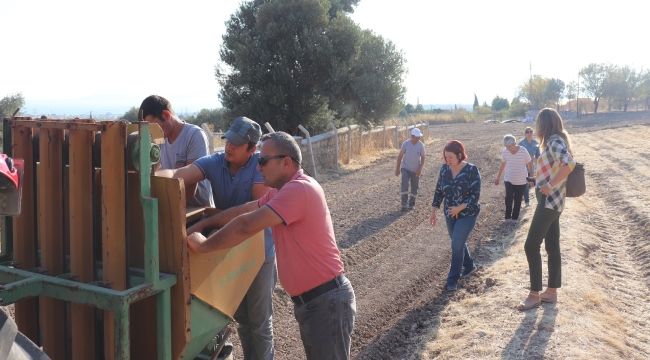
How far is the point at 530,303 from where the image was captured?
6156 millimetres

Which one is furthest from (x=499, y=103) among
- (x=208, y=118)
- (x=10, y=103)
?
(x=10, y=103)

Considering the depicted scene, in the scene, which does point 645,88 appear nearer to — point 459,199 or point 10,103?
point 10,103

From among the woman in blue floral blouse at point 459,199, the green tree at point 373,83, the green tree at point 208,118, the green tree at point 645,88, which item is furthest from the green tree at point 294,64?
the green tree at point 645,88

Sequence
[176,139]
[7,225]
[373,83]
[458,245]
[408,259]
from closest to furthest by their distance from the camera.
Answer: [7,225], [176,139], [458,245], [408,259], [373,83]

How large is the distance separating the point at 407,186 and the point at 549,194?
6.58 m

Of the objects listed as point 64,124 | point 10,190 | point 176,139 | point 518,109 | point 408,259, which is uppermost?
point 518,109

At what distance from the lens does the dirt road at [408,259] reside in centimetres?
589

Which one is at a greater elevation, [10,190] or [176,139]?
[176,139]

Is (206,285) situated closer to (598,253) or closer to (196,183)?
(196,183)

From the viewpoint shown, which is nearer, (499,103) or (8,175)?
(8,175)

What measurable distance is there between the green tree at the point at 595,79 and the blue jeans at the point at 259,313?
82582 millimetres

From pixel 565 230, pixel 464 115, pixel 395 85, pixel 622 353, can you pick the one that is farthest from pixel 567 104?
pixel 622 353

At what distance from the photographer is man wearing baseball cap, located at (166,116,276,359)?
3.85 meters

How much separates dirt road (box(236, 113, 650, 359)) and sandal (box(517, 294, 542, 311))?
0.19 meters
